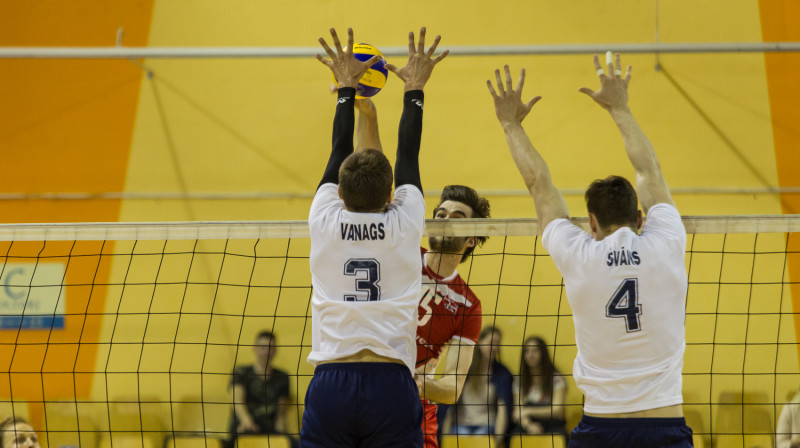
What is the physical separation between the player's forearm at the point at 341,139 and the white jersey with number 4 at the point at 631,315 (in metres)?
1.14

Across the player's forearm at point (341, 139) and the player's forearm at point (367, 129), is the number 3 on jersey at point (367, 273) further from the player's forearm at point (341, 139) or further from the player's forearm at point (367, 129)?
the player's forearm at point (367, 129)

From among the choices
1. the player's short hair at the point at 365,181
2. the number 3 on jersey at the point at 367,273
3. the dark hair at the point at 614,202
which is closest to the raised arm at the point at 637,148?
the dark hair at the point at 614,202

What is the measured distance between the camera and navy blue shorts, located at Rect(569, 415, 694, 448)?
288cm

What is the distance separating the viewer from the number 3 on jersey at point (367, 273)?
3125mm

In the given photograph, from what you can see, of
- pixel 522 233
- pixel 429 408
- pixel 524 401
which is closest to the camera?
pixel 522 233

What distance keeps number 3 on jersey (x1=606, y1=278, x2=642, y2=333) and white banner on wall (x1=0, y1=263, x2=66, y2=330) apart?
7.21 metres

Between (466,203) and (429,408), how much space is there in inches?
49.7

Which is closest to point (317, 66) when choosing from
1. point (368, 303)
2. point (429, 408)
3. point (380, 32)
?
point (380, 32)

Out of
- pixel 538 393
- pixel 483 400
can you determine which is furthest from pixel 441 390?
pixel 538 393

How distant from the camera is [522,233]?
403 cm

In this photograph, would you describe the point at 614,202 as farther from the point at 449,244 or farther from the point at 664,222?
the point at 449,244

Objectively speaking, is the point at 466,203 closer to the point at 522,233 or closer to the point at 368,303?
the point at 522,233

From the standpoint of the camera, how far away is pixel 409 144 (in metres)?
3.51

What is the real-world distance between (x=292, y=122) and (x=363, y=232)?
5.84m
